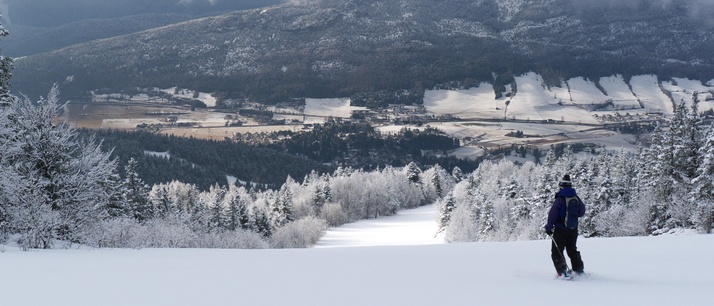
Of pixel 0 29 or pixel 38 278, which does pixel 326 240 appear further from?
pixel 38 278

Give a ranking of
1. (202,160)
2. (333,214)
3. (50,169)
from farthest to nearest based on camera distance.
Result: 1. (202,160)
2. (333,214)
3. (50,169)

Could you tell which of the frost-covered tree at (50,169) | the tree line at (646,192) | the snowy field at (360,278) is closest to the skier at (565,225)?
the snowy field at (360,278)

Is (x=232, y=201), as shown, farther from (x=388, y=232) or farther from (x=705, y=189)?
(x=705, y=189)

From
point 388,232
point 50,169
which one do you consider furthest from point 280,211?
point 50,169

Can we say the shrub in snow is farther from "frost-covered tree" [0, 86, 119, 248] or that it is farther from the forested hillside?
"frost-covered tree" [0, 86, 119, 248]

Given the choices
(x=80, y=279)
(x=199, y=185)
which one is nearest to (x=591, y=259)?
(x=80, y=279)

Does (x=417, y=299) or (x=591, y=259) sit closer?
(x=417, y=299)

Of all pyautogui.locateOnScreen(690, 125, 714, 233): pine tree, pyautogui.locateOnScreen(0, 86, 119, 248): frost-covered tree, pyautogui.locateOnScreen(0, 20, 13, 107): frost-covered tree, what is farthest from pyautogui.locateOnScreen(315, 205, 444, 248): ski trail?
pyautogui.locateOnScreen(0, 86, 119, 248): frost-covered tree
